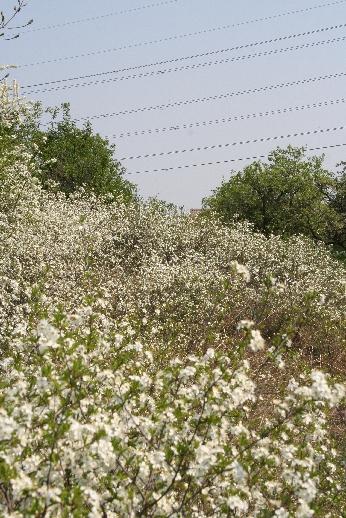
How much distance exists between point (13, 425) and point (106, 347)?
264 cm

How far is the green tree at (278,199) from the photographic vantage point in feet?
145

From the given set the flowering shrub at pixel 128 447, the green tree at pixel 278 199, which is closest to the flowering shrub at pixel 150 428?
the flowering shrub at pixel 128 447

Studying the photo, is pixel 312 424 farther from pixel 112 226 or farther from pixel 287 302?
pixel 112 226

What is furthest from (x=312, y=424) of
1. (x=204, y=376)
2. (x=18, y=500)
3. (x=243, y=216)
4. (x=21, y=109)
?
(x=243, y=216)

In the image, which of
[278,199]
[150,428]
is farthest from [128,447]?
[278,199]

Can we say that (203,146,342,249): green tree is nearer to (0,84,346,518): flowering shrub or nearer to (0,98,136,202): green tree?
(0,98,136,202): green tree

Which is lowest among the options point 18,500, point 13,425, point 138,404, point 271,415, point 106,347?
point 18,500

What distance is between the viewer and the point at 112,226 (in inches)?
1026

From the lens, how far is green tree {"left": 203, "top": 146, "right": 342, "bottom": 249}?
44281 millimetres

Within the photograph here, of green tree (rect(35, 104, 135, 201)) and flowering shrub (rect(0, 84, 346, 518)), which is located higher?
green tree (rect(35, 104, 135, 201))

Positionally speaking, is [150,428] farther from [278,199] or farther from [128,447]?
[278,199]

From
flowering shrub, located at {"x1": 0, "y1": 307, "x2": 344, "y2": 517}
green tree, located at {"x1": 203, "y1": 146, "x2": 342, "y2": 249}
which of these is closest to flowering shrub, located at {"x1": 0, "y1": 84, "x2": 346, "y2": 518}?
flowering shrub, located at {"x1": 0, "y1": 307, "x2": 344, "y2": 517}

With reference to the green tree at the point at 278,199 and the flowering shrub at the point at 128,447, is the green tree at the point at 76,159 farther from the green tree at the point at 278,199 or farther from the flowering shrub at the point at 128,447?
the flowering shrub at the point at 128,447

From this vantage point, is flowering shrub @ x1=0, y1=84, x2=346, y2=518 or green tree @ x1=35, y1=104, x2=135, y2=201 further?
green tree @ x1=35, y1=104, x2=135, y2=201
